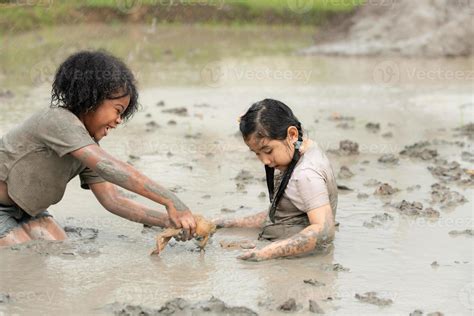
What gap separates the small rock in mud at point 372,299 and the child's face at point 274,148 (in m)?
1.08

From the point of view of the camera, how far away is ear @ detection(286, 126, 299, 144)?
16.2ft

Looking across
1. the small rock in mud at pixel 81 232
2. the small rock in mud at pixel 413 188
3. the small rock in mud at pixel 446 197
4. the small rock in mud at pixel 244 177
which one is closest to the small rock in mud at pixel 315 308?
the small rock in mud at pixel 81 232

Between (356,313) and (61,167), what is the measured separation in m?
1.95

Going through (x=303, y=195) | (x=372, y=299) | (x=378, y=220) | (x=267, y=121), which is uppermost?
(x=267, y=121)

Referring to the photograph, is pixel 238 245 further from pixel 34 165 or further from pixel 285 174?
pixel 34 165

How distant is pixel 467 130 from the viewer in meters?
8.80

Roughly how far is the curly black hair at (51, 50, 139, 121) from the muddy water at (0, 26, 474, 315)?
2.82 feet

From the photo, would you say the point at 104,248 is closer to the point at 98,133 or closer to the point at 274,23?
the point at 98,133

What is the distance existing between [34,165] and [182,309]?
4.83 feet

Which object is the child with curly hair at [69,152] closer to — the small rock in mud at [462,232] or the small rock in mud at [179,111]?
the small rock in mud at [462,232]

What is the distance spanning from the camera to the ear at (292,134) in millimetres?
4945

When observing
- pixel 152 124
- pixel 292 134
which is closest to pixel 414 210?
pixel 292 134

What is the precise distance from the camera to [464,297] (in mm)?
4277

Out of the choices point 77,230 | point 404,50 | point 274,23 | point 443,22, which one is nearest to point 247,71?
point 404,50
